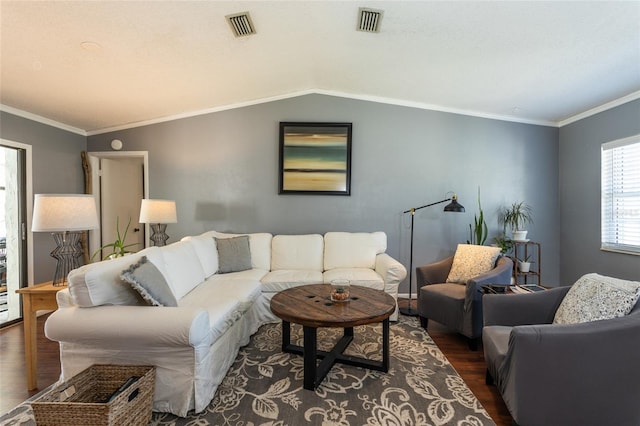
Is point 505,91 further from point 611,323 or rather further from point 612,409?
point 612,409

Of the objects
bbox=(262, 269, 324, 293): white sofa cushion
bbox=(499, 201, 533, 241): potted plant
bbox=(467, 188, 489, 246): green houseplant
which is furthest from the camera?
bbox=(499, 201, 533, 241): potted plant

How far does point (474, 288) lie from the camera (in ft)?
8.07

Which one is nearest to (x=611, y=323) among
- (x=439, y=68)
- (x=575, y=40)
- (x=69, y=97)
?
(x=575, y=40)

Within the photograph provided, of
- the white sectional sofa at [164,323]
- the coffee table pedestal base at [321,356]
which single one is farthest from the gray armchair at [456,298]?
the white sectional sofa at [164,323]

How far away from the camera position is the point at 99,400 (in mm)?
1660

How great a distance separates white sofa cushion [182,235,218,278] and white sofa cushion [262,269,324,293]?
0.58 metres

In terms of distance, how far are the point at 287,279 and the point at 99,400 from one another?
5.64 feet

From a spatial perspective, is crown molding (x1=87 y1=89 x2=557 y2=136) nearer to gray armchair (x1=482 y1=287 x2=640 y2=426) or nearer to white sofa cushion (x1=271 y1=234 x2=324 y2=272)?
white sofa cushion (x1=271 y1=234 x2=324 y2=272)

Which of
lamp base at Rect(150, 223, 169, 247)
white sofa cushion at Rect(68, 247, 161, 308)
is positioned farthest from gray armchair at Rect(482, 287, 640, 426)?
lamp base at Rect(150, 223, 169, 247)

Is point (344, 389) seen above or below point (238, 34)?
below

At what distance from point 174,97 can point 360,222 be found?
2808 mm

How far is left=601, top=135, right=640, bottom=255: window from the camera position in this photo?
3115 millimetres

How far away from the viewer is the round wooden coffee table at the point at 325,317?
191cm

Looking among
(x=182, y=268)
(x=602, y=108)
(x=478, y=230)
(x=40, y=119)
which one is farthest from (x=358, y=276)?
(x=40, y=119)
